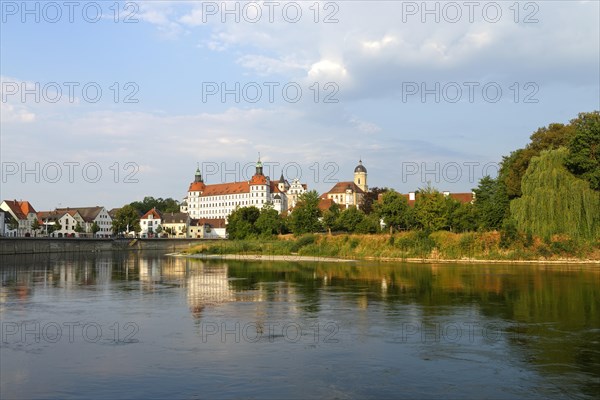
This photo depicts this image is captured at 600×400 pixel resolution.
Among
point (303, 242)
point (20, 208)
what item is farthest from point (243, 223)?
point (20, 208)

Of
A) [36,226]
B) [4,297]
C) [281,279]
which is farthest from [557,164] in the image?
[36,226]

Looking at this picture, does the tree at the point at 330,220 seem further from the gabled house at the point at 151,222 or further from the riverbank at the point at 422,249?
the gabled house at the point at 151,222

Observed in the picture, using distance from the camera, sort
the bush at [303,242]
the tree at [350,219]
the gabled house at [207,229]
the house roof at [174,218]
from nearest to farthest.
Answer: the bush at [303,242] < the tree at [350,219] < the gabled house at [207,229] < the house roof at [174,218]

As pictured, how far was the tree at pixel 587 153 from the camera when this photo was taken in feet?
178

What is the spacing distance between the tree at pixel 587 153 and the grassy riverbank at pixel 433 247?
22.6 feet

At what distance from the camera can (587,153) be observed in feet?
179

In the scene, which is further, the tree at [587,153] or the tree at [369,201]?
the tree at [369,201]

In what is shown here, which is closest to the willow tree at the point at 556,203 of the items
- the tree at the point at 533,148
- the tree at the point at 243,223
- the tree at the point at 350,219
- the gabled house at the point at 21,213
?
the tree at the point at 533,148

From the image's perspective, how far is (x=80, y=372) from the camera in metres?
13.8

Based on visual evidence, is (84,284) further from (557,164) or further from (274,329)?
(557,164)

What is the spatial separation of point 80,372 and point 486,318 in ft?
49.3

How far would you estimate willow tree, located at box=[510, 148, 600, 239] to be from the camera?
5375cm

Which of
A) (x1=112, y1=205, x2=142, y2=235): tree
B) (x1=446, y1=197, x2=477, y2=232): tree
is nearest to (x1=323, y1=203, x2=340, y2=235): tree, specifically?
(x1=446, y1=197, x2=477, y2=232): tree

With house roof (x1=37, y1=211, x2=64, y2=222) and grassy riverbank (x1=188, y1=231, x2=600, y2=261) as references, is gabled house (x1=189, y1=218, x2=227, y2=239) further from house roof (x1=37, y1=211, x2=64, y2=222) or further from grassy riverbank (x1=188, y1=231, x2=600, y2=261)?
grassy riverbank (x1=188, y1=231, x2=600, y2=261)
